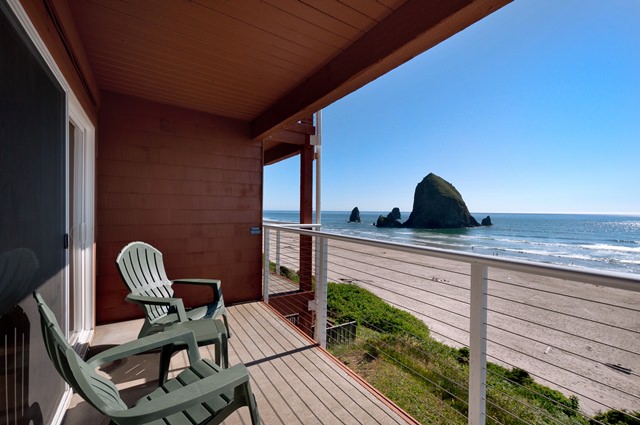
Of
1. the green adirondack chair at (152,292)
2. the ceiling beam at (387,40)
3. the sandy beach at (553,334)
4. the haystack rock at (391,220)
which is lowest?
the sandy beach at (553,334)

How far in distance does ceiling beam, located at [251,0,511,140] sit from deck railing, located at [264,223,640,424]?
119 centimetres

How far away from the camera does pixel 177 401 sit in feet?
3.02

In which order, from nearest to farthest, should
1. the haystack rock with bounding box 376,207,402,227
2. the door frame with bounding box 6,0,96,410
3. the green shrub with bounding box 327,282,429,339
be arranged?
1. the door frame with bounding box 6,0,96,410
2. the green shrub with bounding box 327,282,429,339
3. the haystack rock with bounding box 376,207,402,227

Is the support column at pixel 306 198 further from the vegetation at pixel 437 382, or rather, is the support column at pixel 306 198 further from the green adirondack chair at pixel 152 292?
the green adirondack chair at pixel 152 292

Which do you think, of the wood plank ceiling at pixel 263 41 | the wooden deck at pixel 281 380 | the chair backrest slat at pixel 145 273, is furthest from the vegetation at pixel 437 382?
the chair backrest slat at pixel 145 273

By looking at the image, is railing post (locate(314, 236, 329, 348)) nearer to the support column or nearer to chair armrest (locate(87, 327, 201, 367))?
chair armrest (locate(87, 327, 201, 367))

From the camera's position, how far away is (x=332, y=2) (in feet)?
5.24

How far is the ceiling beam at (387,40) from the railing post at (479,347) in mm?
1250

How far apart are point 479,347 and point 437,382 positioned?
3.25 metres

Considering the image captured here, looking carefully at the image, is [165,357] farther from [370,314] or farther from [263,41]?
[370,314]

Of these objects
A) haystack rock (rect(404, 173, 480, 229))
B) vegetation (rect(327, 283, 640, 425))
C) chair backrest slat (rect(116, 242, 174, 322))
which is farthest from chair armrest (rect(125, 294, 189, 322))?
haystack rock (rect(404, 173, 480, 229))

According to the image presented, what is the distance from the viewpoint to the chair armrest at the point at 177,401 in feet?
2.92

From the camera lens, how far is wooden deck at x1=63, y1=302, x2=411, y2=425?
1676 millimetres

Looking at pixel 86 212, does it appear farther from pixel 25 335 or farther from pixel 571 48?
pixel 571 48
